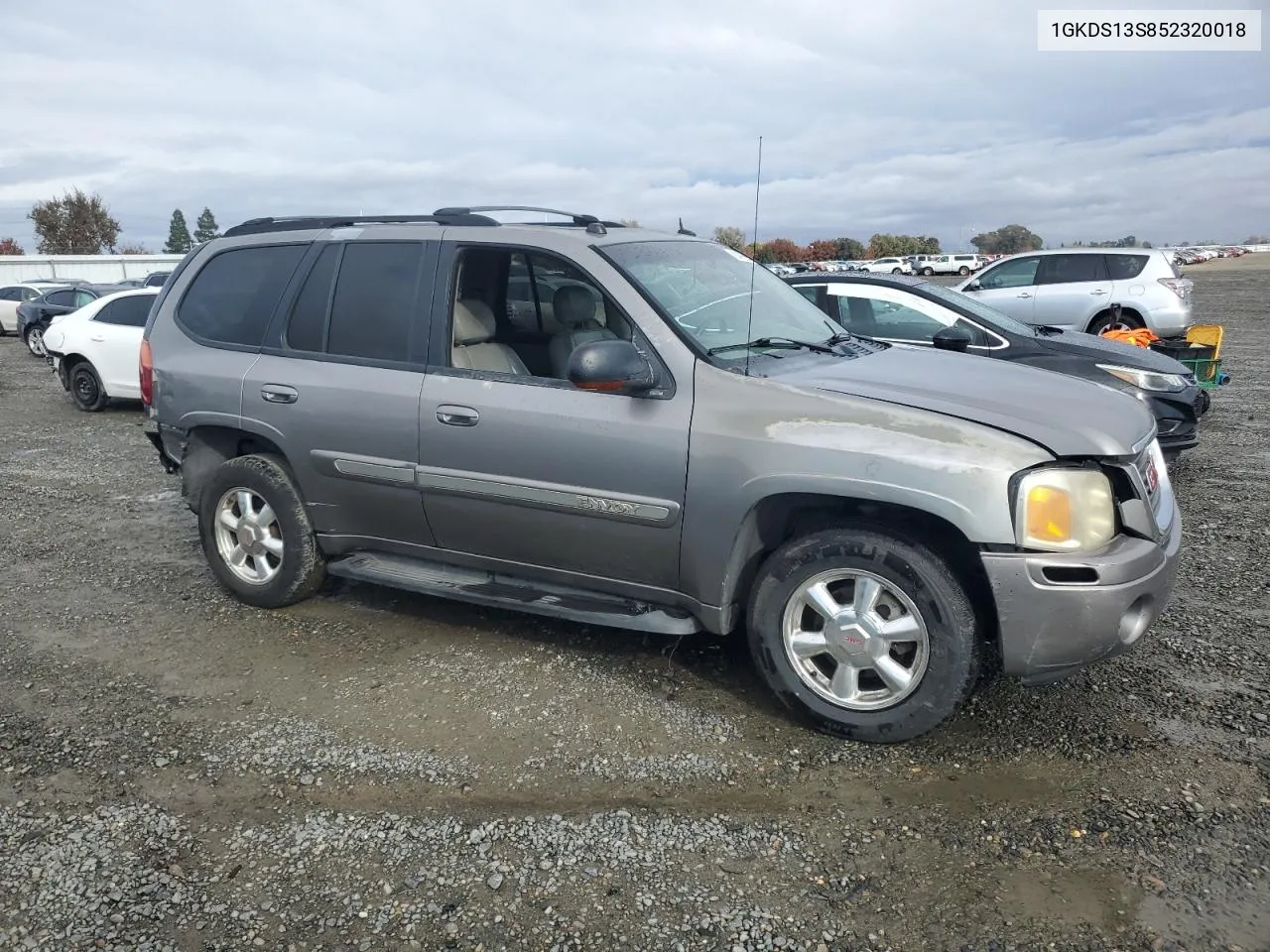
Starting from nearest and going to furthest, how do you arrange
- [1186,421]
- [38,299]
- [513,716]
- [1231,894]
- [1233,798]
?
[1231,894] < [1233,798] < [513,716] < [1186,421] < [38,299]

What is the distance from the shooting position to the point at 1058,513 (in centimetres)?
317

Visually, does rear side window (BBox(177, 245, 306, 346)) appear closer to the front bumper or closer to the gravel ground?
the gravel ground

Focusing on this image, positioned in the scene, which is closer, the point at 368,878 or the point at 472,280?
the point at 368,878

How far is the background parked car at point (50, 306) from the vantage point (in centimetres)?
2034

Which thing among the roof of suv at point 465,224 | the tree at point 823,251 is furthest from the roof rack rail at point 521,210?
the tree at point 823,251

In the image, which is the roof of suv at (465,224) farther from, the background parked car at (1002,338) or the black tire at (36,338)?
the black tire at (36,338)

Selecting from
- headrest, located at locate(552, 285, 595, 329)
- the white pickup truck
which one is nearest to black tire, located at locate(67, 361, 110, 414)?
headrest, located at locate(552, 285, 595, 329)

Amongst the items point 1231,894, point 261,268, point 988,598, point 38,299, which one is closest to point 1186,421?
point 988,598

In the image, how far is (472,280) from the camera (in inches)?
174

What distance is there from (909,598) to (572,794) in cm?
134

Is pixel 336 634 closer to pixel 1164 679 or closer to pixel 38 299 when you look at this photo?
pixel 1164 679

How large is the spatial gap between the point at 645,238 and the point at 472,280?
82 cm

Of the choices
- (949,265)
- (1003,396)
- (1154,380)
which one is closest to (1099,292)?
(1154,380)

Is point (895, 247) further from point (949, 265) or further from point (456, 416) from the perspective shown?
point (456, 416)
